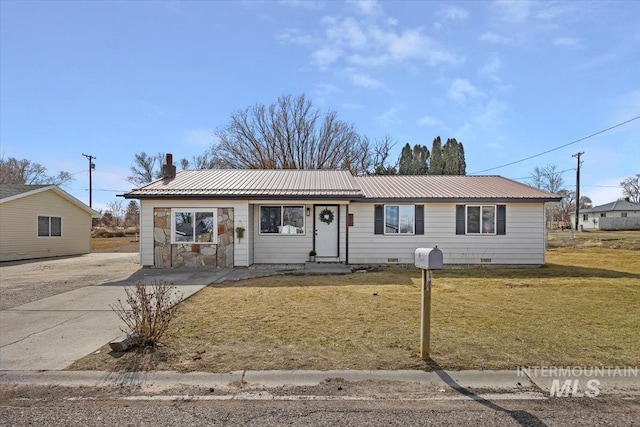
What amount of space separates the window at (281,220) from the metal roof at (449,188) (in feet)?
8.99

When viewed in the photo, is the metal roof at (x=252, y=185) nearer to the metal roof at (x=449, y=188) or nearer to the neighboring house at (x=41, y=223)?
the metal roof at (x=449, y=188)

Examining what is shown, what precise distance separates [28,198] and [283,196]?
14.5 metres

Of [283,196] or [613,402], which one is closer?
[613,402]

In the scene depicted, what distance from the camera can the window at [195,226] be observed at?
1322cm

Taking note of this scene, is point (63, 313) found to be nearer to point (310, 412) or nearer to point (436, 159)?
point (310, 412)

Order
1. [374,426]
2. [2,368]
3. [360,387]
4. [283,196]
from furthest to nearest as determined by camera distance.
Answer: [283,196] < [2,368] < [360,387] < [374,426]

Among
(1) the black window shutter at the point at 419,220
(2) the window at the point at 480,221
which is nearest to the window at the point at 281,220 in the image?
(1) the black window shutter at the point at 419,220

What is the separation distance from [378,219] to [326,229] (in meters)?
2.02

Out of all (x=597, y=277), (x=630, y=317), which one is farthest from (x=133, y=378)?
(x=597, y=277)

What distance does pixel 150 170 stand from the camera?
164 feet


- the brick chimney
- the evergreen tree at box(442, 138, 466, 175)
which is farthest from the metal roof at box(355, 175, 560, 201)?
the evergreen tree at box(442, 138, 466, 175)

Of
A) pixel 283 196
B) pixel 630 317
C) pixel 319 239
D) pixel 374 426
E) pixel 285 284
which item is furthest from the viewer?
pixel 319 239

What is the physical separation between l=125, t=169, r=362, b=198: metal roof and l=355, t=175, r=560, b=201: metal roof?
1.21 metres

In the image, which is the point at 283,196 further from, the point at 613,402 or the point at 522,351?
the point at 613,402
